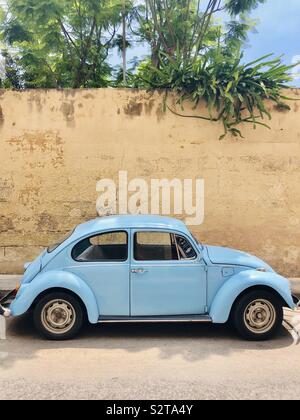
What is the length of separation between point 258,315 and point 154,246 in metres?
1.49

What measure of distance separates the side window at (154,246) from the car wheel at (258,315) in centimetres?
98

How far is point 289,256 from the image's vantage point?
8.47m

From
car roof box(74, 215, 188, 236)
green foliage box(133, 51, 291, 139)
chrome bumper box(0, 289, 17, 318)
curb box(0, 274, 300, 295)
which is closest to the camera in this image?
chrome bumper box(0, 289, 17, 318)

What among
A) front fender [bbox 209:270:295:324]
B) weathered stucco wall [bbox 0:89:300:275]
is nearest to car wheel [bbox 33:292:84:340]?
front fender [bbox 209:270:295:324]

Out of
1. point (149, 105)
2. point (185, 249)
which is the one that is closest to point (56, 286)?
point (185, 249)

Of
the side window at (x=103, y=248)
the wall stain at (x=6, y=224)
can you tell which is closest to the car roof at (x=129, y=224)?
the side window at (x=103, y=248)

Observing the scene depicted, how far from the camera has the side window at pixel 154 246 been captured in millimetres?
5230

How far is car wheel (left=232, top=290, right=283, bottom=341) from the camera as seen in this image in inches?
198

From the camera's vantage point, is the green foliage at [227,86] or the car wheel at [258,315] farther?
the green foliage at [227,86]

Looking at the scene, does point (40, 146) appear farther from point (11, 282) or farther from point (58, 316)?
point (58, 316)

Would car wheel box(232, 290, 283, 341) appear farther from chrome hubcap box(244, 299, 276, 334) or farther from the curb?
the curb

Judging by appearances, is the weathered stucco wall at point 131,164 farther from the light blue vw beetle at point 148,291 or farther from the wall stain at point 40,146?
the light blue vw beetle at point 148,291

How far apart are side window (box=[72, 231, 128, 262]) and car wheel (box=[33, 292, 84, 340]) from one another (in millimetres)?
526
